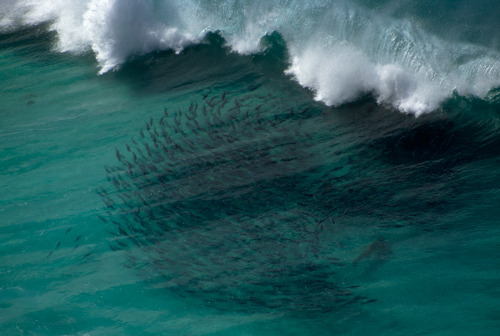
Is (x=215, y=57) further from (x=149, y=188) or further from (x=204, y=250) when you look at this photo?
(x=204, y=250)

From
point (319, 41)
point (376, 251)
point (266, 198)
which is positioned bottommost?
point (376, 251)

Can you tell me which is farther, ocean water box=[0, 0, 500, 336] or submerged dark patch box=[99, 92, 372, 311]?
submerged dark patch box=[99, 92, 372, 311]

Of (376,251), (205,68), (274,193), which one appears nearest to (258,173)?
(274,193)

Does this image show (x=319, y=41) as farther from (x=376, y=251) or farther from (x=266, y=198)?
(x=376, y=251)

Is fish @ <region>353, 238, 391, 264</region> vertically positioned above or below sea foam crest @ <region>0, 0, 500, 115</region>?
below

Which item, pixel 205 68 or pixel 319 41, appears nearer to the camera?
pixel 319 41

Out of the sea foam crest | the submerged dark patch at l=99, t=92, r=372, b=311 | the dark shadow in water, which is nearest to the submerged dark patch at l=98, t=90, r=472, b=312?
the submerged dark patch at l=99, t=92, r=372, b=311

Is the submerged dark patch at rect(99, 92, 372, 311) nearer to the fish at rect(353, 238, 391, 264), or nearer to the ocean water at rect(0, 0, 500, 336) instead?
the ocean water at rect(0, 0, 500, 336)

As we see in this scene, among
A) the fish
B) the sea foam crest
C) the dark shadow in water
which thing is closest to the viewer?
the fish
